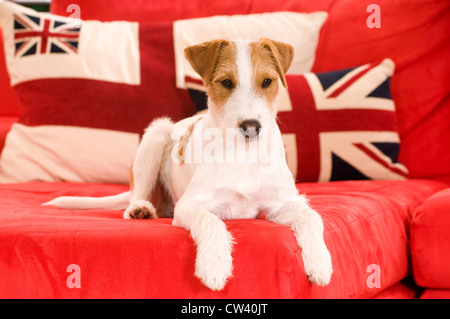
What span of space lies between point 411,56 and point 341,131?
1.98ft

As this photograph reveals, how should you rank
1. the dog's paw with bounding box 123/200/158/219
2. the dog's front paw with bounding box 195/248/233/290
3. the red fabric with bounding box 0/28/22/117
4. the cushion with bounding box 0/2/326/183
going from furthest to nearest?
1. the red fabric with bounding box 0/28/22/117
2. the cushion with bounding box 0/2/326/183
3. the dog's paw with bounding box 123/200/158/219
4. the dog's front paw with bounding box 195/248/233/290

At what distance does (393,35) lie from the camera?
2799 mm

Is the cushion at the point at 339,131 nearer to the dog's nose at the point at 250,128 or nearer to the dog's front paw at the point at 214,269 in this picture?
the dog's nose at the point at 250,128

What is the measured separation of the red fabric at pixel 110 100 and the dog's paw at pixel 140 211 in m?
0.77

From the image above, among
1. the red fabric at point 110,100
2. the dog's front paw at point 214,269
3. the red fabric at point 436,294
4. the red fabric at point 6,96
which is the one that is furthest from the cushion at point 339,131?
the red fabric at point 6,96

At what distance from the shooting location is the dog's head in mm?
1688

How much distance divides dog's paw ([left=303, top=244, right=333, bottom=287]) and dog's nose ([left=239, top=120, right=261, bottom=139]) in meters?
0.40

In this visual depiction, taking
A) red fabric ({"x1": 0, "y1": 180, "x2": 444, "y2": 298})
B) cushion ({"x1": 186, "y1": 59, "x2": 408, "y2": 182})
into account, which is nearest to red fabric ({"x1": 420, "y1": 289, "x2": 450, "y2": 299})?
red fabric ({"x1": 0, "y1": 180, "x2": 444, "y2": 298})

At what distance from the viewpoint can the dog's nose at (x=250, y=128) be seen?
63.7 inches

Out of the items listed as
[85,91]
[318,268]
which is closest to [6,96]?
[85,91]

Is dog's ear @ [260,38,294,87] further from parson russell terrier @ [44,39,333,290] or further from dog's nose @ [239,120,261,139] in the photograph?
dog's nose @ [239,120,261,139]

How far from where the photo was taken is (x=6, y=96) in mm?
3455

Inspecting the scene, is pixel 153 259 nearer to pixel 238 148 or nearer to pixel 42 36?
pixel 238 148

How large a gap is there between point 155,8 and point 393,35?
1337 mm
